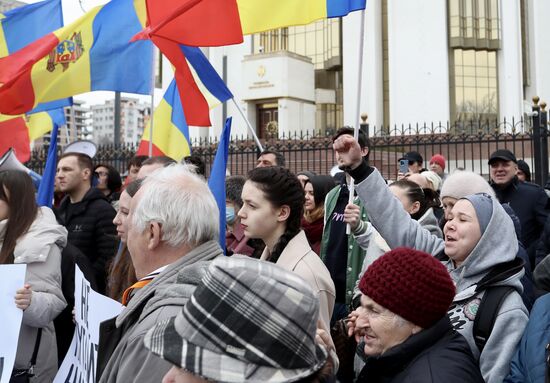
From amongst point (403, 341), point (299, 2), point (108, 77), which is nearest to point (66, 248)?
point (403, 341)

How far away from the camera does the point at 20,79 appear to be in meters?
6.67

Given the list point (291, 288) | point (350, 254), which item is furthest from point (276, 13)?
point (291, 288)

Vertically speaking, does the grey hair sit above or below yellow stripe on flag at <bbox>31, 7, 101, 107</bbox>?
below

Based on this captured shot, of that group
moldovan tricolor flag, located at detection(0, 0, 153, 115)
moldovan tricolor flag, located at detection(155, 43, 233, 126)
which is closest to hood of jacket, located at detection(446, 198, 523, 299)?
moldovan tricolor flag, located at detection(155, 43, 233, 126)

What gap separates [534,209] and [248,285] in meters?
5.19

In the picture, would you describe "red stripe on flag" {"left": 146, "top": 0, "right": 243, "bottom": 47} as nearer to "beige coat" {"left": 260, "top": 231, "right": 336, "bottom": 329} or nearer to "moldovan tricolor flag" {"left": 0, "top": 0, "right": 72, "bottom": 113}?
"beige coat" {"left": 260, "top": 231, "right": 336, "bottom": 329}

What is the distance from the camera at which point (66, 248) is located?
3746mm

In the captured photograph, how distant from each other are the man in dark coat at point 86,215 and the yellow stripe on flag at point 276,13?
180 cm

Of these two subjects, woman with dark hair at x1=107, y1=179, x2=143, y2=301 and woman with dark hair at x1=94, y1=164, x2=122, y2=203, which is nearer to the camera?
woman with dark hair at x1=107, y1=179, x2=143, y2=301

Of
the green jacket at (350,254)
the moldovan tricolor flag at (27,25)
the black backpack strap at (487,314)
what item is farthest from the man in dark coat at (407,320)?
the moldovan tricolor flag at (27,25)

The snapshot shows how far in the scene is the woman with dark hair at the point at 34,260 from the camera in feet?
11.0

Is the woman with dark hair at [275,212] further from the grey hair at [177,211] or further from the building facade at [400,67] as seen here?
the building facade at [400,67]

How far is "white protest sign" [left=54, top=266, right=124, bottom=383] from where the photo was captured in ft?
9.07

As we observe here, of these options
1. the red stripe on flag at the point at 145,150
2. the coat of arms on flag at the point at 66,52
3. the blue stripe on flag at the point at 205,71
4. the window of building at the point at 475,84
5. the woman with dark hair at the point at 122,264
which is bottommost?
the woman with dark hair at the point at 122,264
